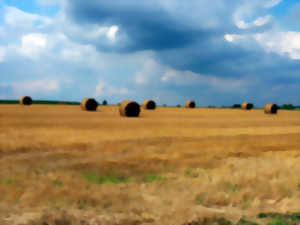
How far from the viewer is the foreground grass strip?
710 centimetres

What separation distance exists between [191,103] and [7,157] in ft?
163

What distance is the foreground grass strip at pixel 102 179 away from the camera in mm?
7104

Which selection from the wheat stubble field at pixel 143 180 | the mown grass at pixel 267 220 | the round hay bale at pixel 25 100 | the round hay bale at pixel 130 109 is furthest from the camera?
the round hay bale at pixel 25 100

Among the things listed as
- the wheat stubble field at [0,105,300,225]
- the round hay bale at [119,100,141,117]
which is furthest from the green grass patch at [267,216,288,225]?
the round hay bale at [119,100,141,117]

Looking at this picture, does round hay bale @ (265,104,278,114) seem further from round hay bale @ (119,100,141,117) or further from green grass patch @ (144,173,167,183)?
green grass patch @ (144,173,167,183)

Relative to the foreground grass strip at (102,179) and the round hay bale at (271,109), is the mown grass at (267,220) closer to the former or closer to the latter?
the foreground grass strip at (102,179)

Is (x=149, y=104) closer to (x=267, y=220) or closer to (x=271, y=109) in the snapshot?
(x=271, y=109)

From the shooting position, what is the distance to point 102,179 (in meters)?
7.32

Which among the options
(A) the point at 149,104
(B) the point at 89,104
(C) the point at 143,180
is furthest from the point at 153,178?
(A) the point at 149,104

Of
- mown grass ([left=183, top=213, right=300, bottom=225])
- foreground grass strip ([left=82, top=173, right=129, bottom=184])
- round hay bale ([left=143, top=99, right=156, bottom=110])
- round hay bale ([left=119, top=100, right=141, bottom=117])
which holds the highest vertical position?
round hay bale ([left=143, top=99, right=156, bottom=110])

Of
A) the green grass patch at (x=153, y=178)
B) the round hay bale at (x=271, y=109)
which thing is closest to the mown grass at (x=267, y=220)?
the green grass patch at (x=153, y=178)

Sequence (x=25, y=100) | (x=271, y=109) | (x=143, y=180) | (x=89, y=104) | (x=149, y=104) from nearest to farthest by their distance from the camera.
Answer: (x=143, y=180), (x=89, y=104), (x=271, y=109), (x=149, y=104), (x=25, y=100)

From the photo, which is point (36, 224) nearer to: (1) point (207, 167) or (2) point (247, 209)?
(2) point (247, 209)

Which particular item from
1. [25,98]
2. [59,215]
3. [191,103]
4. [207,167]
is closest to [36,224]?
[59,215]
